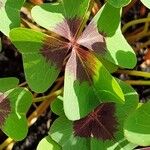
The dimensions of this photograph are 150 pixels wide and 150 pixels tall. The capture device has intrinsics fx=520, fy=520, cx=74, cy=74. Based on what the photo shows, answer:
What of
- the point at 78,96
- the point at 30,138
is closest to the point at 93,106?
the point at 78,96

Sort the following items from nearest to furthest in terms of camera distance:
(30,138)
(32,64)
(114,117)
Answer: (32,64) < (114,117) < (30,138)

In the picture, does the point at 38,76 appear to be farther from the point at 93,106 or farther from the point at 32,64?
the point at 93,106

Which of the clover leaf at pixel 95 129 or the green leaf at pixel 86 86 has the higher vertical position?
the green leaf at pixel 86 86

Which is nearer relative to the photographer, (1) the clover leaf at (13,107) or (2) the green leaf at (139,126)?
(2) the green leaf at (139,126)

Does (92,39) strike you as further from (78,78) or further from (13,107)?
(13,107)

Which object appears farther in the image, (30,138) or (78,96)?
(30,138)

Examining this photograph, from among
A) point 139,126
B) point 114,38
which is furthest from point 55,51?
point 139,126

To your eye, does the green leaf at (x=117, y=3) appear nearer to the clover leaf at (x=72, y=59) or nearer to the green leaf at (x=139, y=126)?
the clover leaf at (x=72, y=59)

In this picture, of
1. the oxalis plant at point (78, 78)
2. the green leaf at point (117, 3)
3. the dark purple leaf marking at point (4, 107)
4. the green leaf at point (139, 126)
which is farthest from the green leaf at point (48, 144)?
the green leaf at point (117, 3)

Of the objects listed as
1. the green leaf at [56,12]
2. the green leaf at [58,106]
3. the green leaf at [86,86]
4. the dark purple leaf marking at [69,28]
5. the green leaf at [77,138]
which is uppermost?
the green leaf at [56,12]
